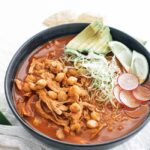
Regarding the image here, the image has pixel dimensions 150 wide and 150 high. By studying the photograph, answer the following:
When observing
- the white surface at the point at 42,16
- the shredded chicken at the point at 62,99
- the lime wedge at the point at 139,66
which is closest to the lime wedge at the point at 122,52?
the lime wedge at the point at 139,66

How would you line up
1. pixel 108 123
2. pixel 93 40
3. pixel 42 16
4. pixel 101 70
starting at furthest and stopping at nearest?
pixel 42 16, pixel 93 40, pixel 101 70, pixel 108 123

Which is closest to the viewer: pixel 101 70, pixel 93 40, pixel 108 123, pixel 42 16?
pixel 108 123

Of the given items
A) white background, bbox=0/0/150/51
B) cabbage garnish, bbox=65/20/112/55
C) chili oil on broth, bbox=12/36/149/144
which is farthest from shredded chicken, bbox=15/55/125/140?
white background, bbox=0/0/150/51

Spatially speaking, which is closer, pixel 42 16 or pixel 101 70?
pixel 101 70

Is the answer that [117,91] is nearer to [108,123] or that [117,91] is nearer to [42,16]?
[108,123]

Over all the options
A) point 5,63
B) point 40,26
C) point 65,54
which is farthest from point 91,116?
point 40,26

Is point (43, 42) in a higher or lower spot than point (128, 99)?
higher

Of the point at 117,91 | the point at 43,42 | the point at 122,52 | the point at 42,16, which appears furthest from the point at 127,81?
the point at 42,16

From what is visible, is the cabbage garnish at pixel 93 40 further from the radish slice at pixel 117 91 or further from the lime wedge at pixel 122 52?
the radish slice at pixel 117 91
